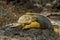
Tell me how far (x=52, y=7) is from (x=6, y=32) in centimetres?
861

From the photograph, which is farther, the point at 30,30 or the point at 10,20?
the point at 10,20

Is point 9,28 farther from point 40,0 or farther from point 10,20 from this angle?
point 40,0

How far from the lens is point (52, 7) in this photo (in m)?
16.3

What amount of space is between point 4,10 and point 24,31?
469 cm

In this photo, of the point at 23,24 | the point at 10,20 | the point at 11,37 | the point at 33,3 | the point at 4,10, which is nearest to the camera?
the point at 11,37

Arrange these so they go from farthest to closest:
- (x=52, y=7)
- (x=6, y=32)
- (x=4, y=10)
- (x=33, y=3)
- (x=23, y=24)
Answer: (x=33, y=3) < (x=52, y=7) < (x=4, y=10) < (x=23, y=24) < (x=6, y=32)

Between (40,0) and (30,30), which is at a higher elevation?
(30,30)

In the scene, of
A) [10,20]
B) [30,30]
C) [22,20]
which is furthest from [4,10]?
[30,30]

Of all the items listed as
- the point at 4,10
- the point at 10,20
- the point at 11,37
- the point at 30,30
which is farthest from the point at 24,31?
the point at 4,10

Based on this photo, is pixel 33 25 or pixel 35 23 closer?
pixel 33 25

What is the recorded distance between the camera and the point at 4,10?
12734 millimetres

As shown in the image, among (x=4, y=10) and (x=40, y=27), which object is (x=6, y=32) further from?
(x=4, y=10)

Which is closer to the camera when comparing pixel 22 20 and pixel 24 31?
pixel 24 31

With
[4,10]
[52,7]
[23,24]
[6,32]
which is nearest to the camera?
[6,32]
